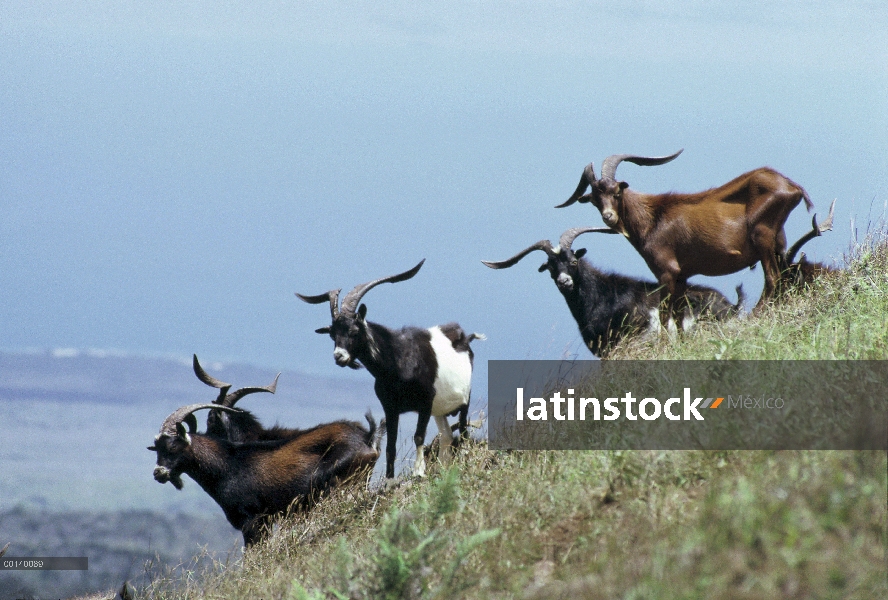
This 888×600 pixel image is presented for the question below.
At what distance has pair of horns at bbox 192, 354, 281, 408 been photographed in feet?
41.0

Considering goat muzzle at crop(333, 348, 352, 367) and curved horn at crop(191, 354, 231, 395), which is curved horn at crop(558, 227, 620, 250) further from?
curved horn at crop(191, 354, 231, 395)

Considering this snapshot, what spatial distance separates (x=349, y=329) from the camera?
34.4 ft

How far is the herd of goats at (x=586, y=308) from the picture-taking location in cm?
1122

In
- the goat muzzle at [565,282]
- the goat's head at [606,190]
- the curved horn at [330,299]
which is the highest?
the goat's head at [606,190]

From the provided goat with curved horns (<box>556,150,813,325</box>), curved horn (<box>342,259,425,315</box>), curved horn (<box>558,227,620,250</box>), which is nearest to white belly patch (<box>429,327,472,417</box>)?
curved horn (<box>342,259,425,315</box>)

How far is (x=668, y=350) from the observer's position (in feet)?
33.0

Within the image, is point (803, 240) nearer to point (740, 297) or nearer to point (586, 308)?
point (740, 297)

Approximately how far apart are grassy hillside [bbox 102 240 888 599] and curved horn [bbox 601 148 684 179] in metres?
2.06

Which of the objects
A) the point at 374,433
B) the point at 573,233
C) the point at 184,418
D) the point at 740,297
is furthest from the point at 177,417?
the point at 740,297

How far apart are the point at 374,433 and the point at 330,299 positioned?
187 centimetres

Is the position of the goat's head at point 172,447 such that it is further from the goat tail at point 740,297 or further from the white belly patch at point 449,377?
the goat tail at point 740,297

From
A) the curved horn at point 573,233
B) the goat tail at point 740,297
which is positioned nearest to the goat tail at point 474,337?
the curved horn at point 573,233

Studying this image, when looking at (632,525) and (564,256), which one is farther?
(564,256)

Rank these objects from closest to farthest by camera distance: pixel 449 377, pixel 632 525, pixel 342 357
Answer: pixel 632 525, pixel 342 357, pixel 449 377
